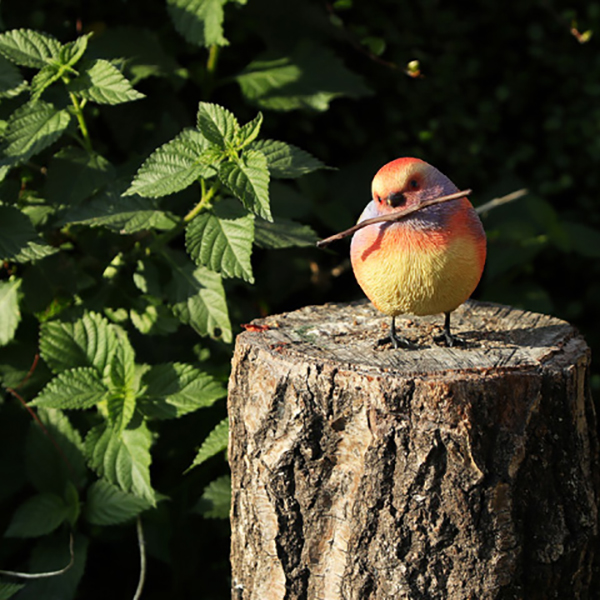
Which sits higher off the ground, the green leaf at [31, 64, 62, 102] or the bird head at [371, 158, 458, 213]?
the green leaf at [31, 64, 62, 102]

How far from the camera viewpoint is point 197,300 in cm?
252

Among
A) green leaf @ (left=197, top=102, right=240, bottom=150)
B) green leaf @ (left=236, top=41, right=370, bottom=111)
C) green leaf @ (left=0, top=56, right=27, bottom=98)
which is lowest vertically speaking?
green leaf @ (left=197, top=102, right=240, bottom=150)

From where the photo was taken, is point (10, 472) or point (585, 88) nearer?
point (10, 472)

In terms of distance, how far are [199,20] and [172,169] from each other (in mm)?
721

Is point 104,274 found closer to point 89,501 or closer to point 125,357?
point 125,357

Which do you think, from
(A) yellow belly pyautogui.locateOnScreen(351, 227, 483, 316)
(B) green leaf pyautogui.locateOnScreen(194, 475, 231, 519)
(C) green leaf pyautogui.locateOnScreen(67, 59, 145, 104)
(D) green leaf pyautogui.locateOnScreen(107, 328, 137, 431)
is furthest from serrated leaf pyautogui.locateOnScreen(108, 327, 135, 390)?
(A) yellow belly pyautogui.locateOnScreen(351, 227, 483, 316)

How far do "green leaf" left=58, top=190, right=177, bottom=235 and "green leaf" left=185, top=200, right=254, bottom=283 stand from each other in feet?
0.67

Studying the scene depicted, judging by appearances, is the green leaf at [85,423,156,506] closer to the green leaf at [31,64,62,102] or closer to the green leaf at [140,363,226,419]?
the green leaf at [140,363,226,419]

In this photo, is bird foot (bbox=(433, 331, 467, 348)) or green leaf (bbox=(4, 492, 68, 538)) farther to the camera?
green leaf (bbox=(4, 492, 68, 538))

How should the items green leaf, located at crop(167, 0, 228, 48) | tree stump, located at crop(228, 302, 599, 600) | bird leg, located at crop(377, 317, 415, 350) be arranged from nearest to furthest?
tree stump, located at crop(228, 302, 599, 600) → bird leg, located at crop(377, 317, 415, 350) → green leaf, located at crop(167, 0, 228, 48)

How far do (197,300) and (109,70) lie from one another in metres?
0.75

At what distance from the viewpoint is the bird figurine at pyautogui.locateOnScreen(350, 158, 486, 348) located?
1983 mm

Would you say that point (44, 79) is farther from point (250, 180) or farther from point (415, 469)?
point (415, 469)

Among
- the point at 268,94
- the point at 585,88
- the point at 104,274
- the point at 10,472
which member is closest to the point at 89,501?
the point at 10,472
